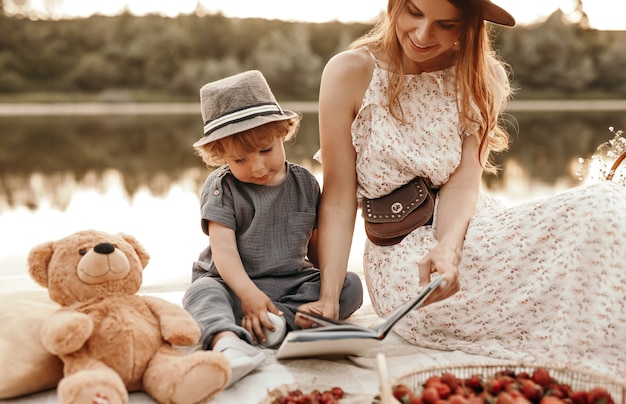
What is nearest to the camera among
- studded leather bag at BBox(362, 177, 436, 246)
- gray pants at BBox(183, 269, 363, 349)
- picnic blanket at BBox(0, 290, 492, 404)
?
picnic blanket at BBox(0, 290, 492, 404)

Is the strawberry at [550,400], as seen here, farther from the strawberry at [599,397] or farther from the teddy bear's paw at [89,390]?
the teddy bear's paw at [89,390]

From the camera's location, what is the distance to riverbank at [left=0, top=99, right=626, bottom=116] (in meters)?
18.6

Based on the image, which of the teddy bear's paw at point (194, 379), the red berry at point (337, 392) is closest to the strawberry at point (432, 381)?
the red berry at point (337, 392)

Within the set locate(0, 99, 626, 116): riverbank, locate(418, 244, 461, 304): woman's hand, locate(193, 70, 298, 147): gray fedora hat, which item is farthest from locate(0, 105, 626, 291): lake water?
locate(0, 99, 626, 116): riverbank

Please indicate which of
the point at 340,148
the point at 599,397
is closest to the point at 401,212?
the point at 340,148

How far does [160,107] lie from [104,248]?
18910 mm

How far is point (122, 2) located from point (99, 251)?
2277 cm

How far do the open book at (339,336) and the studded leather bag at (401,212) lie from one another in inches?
15.7

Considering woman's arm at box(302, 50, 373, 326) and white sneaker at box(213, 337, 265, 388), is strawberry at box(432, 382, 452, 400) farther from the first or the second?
woman's arm at box(302, 50, 373, 326)

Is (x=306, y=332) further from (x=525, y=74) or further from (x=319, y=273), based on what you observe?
(x=525, y=74)

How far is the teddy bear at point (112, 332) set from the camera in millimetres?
1497

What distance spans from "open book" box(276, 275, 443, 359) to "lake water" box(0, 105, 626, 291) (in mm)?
1050

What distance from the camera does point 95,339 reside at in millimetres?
1556

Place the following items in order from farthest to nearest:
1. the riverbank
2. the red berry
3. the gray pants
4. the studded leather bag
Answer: the riverbank < the studded leather bag < the gray pants < the red berry
